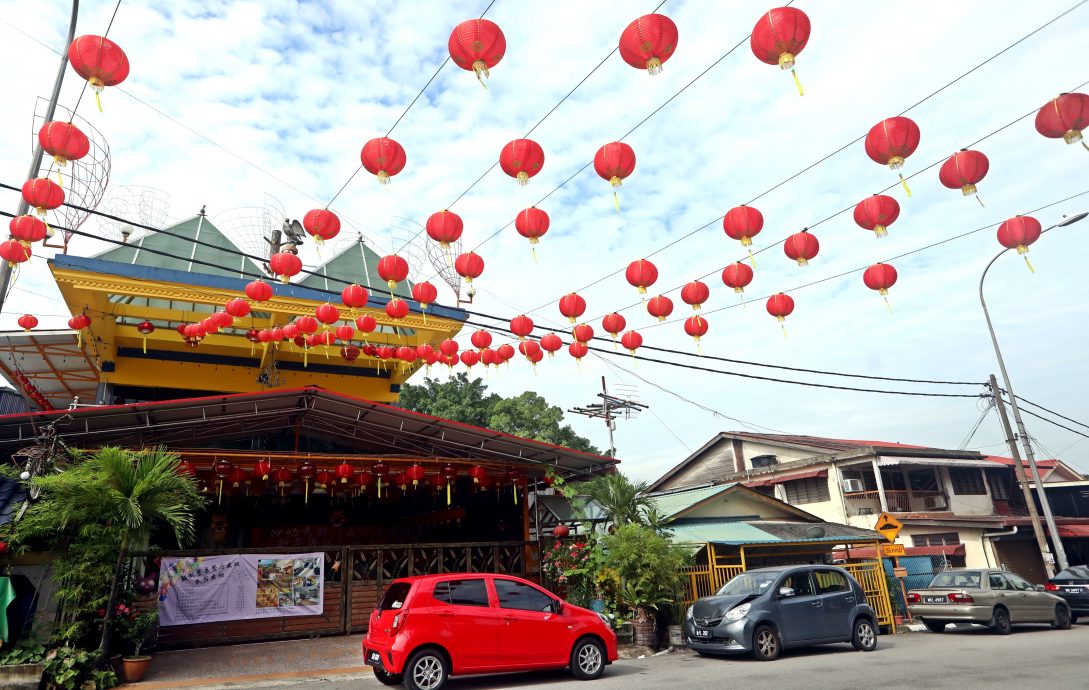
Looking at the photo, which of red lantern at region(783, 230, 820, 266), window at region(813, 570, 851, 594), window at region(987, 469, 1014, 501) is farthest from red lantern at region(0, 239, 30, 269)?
window at region(987, 469, 1014, 501)

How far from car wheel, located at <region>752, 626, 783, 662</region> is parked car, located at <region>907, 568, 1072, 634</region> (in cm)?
608

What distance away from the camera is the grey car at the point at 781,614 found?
33.7ft

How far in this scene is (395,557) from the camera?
14445 millimetres

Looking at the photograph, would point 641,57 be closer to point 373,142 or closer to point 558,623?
point 373,142

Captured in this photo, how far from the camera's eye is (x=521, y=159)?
7.76 metres

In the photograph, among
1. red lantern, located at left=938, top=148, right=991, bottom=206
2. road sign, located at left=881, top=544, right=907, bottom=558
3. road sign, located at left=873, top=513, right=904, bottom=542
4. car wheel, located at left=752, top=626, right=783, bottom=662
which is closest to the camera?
red lantern, located at left=938, top=148, right=991, bottom=206

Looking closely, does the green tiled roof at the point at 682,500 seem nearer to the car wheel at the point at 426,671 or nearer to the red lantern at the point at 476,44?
the car wheel at the point at 426,671

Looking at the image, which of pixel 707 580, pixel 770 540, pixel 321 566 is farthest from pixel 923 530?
pixel 321 566

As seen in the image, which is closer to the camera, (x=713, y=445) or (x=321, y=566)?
(x=321, y=566)

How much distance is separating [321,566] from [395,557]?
1.88 m

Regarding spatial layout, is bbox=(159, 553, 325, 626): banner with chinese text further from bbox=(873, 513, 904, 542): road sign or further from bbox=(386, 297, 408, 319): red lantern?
bbox=(873, 513, 904, 542): road sign

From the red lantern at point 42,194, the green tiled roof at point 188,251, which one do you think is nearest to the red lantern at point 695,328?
the red lantern at point 42,194

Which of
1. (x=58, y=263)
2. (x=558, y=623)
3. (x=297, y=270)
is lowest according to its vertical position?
(x=558, y=623)

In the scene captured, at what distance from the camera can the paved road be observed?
26.4 ft
